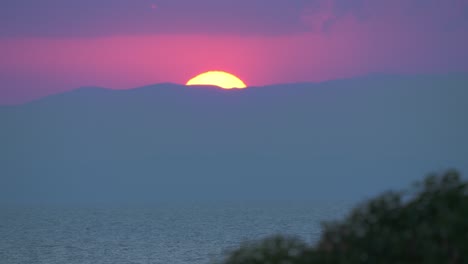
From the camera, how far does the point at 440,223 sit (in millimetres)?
15930

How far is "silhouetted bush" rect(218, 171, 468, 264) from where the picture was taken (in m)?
15.7

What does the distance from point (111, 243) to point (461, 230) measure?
351 ft

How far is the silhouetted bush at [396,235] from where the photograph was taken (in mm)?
15719

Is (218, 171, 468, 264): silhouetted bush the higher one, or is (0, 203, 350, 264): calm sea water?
(0, 203, 350, 264): calm sea water

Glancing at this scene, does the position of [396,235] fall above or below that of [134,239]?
below

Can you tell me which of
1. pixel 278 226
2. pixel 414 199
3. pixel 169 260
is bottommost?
pixel 414 199

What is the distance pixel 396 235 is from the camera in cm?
1652

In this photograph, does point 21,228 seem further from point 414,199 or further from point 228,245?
point 414,199

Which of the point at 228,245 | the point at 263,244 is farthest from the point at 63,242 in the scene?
the point at 263,244

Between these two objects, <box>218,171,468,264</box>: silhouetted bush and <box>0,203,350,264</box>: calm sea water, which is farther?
<box>0,203,350,264</box>: calm sea water

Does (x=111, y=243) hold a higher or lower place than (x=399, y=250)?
higher

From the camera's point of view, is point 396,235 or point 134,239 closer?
point 396,235

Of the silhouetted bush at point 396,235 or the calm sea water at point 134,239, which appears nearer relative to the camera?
the silhouetted bush at point 396,235

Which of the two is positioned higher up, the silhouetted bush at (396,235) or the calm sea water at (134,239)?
the calm sea water at (134,239)
